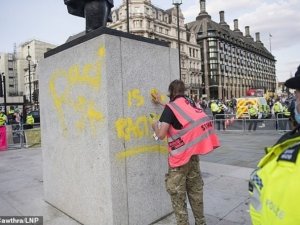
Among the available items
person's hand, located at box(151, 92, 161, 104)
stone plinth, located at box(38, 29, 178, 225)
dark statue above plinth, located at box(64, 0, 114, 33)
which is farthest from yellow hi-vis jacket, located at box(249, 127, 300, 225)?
dark statue above plinth, located at box(64, 0, 114, 33)

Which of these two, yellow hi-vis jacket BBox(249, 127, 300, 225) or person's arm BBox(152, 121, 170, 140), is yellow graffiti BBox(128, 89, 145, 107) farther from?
yellow hi-vis jacket BBox(249, 127, 300, 225)

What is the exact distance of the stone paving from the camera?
416 cm

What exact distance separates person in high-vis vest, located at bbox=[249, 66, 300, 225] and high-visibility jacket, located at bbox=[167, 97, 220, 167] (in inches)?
63.8

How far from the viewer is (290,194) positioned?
127 centimetres

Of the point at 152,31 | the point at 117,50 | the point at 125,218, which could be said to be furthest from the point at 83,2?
the point at 152,31

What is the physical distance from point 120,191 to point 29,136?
10.0 metres

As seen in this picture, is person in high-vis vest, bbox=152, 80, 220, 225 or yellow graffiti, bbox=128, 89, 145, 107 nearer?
person in high-vis vest, bbox=152, 80, 220, 225

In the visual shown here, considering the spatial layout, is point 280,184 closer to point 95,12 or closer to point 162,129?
point 162,129

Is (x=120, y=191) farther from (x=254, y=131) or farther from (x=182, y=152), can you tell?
(x=254, y=131)

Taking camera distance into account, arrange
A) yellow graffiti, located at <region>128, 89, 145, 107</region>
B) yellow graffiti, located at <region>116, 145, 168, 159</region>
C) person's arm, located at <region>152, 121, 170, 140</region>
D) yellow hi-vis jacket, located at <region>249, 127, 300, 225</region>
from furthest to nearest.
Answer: yellow graffiti, located at <region>128, 89, 145, 107</region> < yellow graffiti, located at <region>116, 145, 168, 159</region> < person's arm, located at <region>152, 121, 170, 140</region> < yellow hi-vis jacket, located at <region>249, 127, 300, 225</region>

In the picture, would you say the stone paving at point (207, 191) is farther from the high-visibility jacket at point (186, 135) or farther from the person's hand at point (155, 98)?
the person's hand at point (155, 98)

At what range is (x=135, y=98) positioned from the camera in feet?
12.5

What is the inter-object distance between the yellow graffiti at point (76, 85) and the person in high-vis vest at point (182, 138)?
0.76m

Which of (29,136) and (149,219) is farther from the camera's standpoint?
(29,136)
